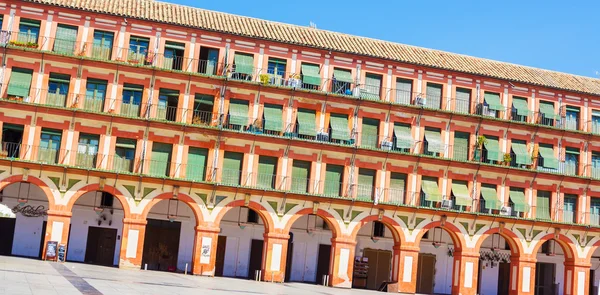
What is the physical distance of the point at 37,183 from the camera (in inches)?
1674

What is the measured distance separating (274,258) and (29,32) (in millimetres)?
19963

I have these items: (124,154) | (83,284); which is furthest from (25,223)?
(83,284)

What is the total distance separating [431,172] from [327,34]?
11800mm

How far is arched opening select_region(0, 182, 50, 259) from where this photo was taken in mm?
45781

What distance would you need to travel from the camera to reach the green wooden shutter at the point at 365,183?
4697 cm

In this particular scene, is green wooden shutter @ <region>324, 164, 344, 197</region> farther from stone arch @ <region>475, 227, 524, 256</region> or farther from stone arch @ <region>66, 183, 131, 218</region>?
stone arch @ <region>66, 183, 131, 218</region>

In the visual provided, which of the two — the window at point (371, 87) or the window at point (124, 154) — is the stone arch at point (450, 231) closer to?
the window at point (371, 87)

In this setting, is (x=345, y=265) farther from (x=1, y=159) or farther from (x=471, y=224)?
(x=1, y=159)

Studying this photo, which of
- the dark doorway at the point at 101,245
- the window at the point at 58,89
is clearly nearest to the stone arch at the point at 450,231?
the dark doorway at the point at 101,245

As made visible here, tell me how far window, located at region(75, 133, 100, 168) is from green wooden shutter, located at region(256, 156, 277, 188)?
32.2 ft

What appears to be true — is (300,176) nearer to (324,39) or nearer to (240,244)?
(240,244)

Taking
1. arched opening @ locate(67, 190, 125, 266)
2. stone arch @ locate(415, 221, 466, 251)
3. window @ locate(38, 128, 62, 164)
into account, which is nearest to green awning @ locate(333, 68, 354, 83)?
stone arch @ locate(415, 221, 466, 251)

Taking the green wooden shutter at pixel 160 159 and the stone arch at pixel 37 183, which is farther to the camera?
the green wooden shutter at pixel 160 159

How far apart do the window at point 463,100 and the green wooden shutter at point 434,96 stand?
3.98ft
